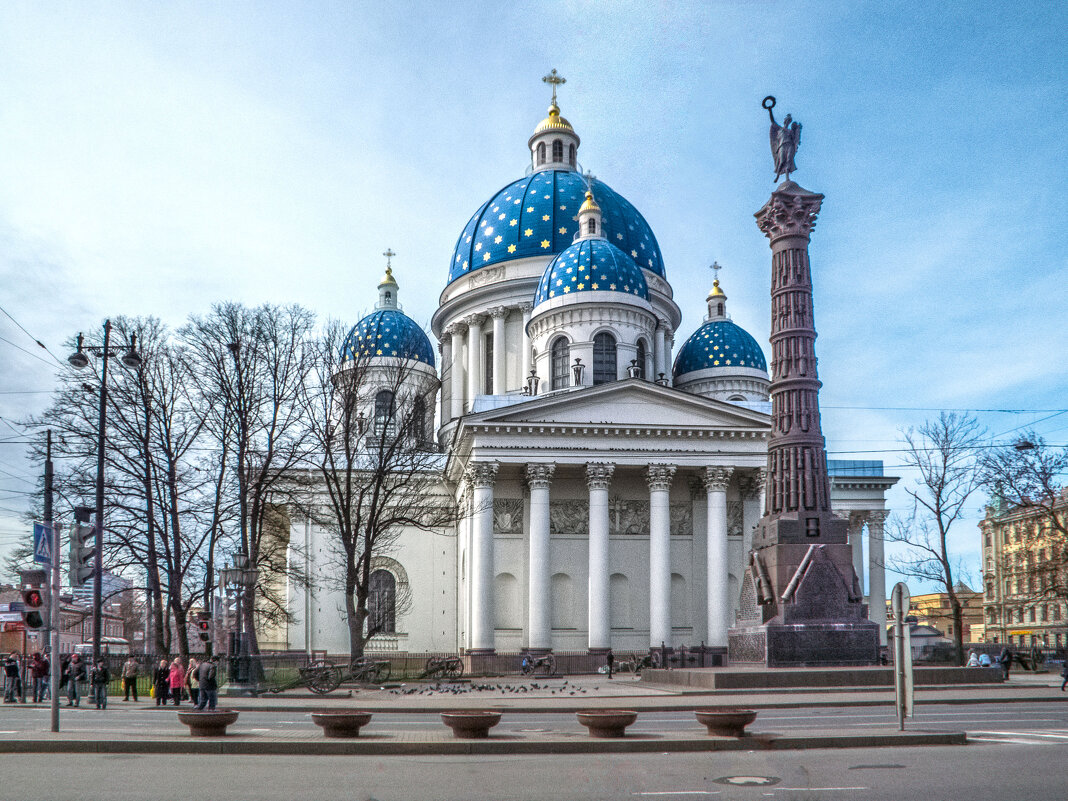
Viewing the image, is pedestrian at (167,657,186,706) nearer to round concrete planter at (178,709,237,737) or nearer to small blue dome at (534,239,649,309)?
round concrete planter at (178,709,237,737)

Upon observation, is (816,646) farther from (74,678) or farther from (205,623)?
(74,678)

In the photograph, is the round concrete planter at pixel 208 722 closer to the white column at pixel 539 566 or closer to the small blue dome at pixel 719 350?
the white column at pixel 539 566

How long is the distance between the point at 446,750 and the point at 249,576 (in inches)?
694

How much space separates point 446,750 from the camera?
13.9m

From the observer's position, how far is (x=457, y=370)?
63594 millimetres

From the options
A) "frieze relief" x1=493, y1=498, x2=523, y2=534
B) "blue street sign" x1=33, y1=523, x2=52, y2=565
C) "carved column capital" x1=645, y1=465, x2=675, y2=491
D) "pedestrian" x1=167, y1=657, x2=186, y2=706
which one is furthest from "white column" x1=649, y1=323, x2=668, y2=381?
"blue street sign" x1=33, y1=523, x2=52, y2=565

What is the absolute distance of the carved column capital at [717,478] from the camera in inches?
1795

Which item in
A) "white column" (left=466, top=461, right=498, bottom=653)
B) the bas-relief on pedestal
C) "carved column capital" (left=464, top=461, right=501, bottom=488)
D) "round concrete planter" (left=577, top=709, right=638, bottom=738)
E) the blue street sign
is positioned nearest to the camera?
"round concrete planter" (left=577, top=709, right=638, bottom=738)

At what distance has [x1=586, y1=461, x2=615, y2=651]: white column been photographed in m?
43.9

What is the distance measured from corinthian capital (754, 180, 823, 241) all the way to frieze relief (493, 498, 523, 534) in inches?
910

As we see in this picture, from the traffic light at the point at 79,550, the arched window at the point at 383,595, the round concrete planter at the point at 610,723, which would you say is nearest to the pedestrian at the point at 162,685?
the traffic light at the point at 79,550

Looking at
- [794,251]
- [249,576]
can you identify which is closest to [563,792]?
[794,251]

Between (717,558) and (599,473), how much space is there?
20.3ft

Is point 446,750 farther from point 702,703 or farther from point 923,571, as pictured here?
point 923,571
